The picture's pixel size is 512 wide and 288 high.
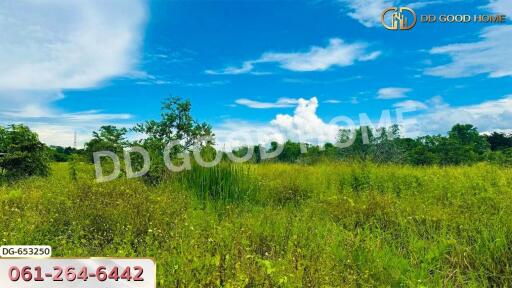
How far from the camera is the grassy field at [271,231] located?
4.95m

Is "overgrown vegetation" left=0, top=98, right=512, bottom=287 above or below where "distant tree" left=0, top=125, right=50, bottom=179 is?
below

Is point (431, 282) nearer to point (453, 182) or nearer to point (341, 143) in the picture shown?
point (453, 182)

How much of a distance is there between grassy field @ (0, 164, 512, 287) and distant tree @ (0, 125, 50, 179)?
121 inches

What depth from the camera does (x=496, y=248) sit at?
220 inches

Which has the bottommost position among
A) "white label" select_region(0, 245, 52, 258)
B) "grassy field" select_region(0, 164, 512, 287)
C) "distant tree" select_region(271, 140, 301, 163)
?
"grassy field" select_region(0, 164, 512, 287)

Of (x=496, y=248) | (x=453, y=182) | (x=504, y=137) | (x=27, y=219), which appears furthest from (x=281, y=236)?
(x=504, y=137)

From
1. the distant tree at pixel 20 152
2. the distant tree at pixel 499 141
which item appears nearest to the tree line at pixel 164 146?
the distant tree at pixel 20 152

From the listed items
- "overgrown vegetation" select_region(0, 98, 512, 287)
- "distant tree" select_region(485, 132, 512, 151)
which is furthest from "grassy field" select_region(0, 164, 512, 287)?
"distant tree" select_region(485, 132, 512, 151)

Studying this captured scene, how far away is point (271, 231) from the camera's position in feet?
20.9

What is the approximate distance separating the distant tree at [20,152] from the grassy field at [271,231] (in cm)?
307

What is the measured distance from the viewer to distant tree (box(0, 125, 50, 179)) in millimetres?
12375

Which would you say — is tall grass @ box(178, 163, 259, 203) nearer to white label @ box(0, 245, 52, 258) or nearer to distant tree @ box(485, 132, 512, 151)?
white label @ box(0, 245, 52, 258)

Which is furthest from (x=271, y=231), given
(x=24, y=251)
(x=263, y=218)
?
(x=24, y=251)

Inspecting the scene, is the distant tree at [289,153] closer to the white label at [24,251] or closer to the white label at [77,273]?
the white label at [24,251]
